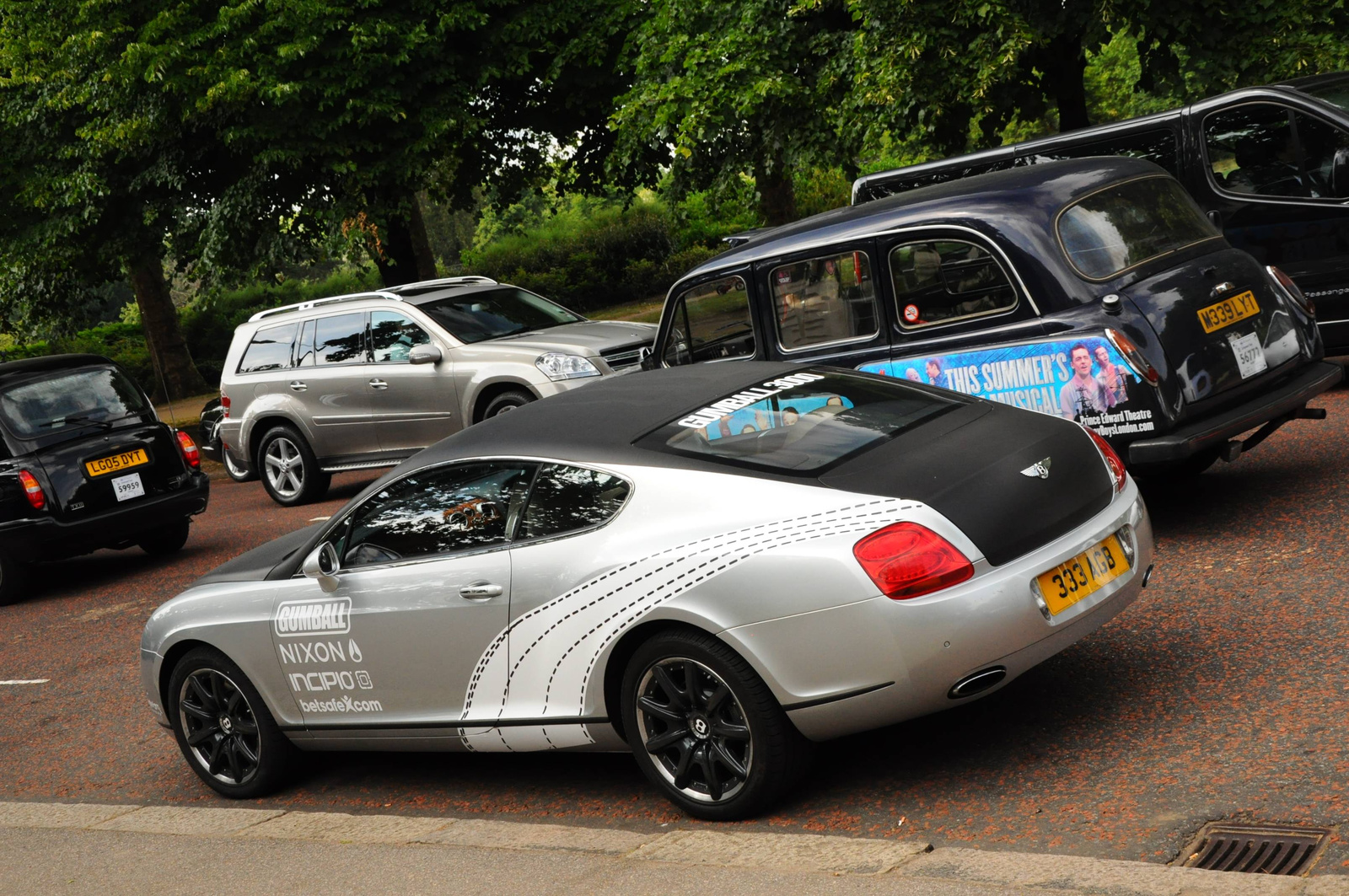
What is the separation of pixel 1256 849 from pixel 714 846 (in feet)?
5.10

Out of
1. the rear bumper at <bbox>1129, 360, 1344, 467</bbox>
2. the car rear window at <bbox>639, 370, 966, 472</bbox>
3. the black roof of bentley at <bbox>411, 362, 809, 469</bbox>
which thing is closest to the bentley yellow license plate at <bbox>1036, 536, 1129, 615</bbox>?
the car rear window at <bbox>639, 370, 966, 472</bbox>

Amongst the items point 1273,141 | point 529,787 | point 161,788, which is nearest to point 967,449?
point 529,787

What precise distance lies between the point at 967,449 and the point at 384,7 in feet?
54.1

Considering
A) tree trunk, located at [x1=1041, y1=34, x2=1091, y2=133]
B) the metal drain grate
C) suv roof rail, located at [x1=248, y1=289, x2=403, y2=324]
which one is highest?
tree trunk, located at [x1=1041, y1=34, x2=1091, y2=133]

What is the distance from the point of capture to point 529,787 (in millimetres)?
5680

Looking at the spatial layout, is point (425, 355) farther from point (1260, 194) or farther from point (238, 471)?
point (1260, 194)

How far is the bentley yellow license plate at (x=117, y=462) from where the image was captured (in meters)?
11.5

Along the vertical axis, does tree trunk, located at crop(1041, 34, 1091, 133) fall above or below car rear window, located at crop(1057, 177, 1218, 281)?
above

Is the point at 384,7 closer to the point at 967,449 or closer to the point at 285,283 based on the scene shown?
the point at 967,449

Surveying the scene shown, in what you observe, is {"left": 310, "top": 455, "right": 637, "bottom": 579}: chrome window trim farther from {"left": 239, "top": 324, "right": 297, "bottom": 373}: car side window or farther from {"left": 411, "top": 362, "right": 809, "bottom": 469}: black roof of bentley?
{"left": 239, "top": 324, "right": 297, "bottom": 373}: car side window

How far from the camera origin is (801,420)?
17.1 feet

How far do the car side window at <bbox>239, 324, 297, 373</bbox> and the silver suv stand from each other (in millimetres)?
13

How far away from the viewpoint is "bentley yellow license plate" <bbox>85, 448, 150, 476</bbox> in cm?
1155

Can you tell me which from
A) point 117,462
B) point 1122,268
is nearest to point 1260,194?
point 1122,268
